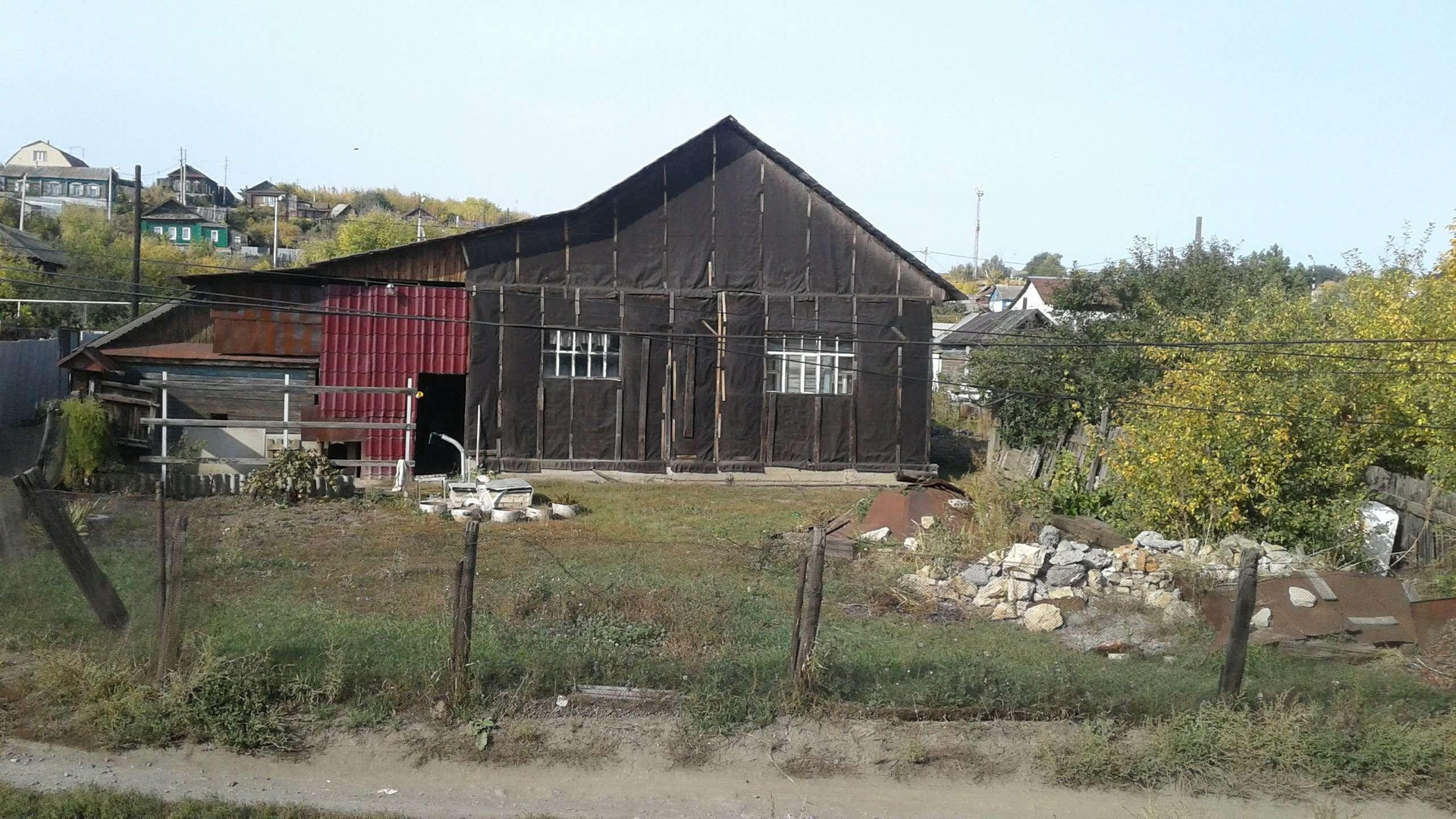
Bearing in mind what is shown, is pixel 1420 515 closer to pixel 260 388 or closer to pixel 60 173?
pixel 260 388

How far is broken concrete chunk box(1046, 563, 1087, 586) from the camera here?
12.7 metres

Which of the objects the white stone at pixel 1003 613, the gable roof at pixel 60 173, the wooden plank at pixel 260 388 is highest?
the gable roof at pixel 60 173

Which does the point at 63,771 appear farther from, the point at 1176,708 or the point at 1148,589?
the point at 1148,589

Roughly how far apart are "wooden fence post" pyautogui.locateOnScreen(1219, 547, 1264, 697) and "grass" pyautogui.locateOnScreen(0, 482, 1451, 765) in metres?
0.21

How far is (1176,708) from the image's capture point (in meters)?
8.01

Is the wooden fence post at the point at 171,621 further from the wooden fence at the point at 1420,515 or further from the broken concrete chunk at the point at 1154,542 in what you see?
the wooden fence at the point at 1420,515

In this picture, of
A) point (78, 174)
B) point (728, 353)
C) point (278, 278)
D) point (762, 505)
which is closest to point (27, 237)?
point (278, 278)

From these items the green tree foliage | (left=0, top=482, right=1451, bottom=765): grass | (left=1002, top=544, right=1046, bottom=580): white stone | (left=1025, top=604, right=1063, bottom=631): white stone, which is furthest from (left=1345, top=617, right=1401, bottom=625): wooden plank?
the green tree foliage

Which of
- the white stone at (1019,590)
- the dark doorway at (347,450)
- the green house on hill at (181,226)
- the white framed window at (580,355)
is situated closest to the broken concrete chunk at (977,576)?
the white stone at (1019,590)

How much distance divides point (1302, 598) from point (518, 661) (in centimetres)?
764

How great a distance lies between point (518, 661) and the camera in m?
8.16

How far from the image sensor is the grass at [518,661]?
7.72 metres

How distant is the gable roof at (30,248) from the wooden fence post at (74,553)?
3739 centimetres

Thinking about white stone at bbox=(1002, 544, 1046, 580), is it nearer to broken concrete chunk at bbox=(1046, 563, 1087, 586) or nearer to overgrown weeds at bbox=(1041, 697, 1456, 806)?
broken concrete chunk at bbox=(1046, 563, 1087, 586)
